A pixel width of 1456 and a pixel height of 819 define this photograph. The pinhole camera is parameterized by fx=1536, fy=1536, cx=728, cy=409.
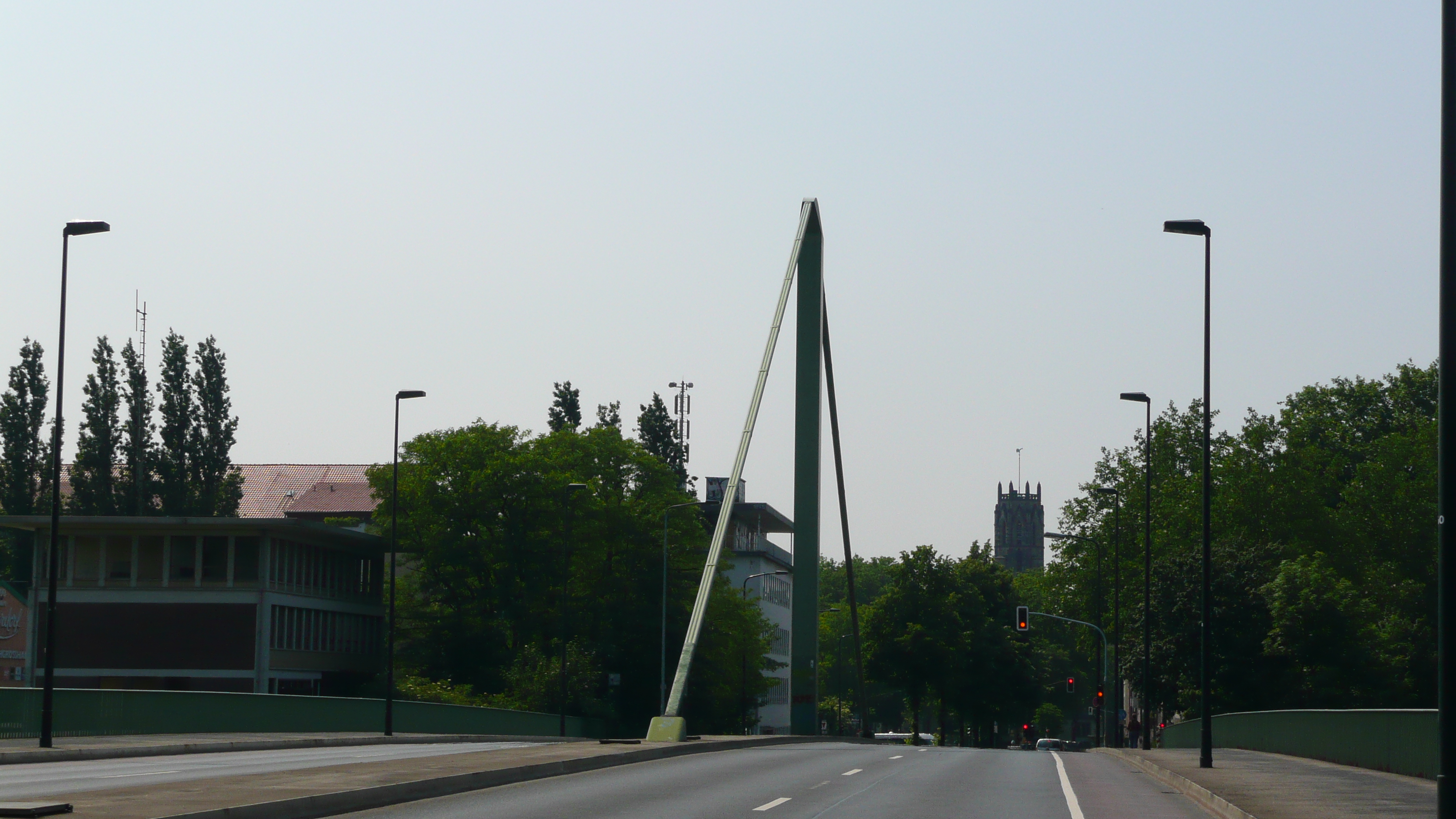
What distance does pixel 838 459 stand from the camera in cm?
6100

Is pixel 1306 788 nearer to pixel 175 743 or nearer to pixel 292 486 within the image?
pixel 175 743

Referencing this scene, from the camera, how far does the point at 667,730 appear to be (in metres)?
33.1

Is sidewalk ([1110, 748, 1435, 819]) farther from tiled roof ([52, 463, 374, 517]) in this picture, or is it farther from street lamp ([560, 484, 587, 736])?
tiled roof ([52, 463, 374, 517])

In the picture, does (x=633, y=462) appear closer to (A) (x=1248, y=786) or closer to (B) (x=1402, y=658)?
(B) (x=1402, y=658)

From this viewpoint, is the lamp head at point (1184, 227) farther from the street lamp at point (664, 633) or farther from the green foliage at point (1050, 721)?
the green foliage at point (1050, 721)

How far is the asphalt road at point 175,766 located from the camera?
719 inches

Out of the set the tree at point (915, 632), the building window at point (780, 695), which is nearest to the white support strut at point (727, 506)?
the tree at point (915, 632)

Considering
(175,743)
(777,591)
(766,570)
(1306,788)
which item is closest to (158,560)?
(175,743)

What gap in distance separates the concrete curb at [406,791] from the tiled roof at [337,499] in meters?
67.3

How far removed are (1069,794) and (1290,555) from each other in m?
51.1

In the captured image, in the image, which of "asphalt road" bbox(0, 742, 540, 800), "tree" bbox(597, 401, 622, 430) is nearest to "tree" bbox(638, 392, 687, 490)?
"tree" bbox(597, 401, 622, 430)

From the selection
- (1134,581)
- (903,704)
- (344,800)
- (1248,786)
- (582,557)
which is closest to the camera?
(344,800)

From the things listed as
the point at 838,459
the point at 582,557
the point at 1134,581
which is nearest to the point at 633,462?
the point at 582,557

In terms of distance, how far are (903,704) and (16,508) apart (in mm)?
92607
